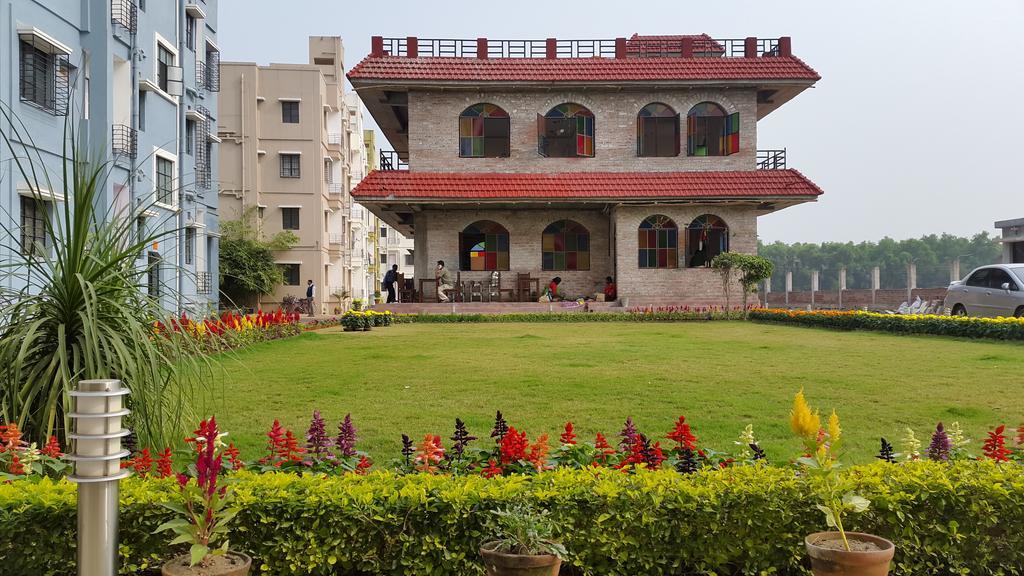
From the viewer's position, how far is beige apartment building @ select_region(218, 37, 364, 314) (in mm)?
36969

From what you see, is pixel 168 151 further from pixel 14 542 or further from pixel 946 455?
pixel 946 455

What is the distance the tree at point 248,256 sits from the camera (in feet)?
111

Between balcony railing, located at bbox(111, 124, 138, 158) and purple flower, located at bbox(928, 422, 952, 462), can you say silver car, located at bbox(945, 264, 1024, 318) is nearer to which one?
purple flower, located at bbox(928, 422, 952, 462)

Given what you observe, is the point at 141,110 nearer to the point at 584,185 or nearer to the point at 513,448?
the point at 584,185

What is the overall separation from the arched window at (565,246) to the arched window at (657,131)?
364 centimetres

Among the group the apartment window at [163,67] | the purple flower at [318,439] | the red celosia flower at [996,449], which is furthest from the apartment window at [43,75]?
Answer: the red celosia flower at [996,449]

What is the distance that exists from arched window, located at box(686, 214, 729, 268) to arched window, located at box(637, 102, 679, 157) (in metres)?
2.80

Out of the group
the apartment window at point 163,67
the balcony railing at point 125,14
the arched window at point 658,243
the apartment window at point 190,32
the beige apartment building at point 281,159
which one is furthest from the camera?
the beige apartment building at point 281,159

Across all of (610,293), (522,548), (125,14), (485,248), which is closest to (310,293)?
(485,248)

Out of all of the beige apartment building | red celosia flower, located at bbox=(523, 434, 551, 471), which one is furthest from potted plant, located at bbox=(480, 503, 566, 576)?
the beige apartment building

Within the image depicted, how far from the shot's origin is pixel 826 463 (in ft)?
9.44

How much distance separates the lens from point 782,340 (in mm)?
14750

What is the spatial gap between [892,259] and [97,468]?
91.4 meters

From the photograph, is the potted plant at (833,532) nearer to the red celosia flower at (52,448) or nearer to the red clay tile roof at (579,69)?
the red celosia flower at (52,448)
